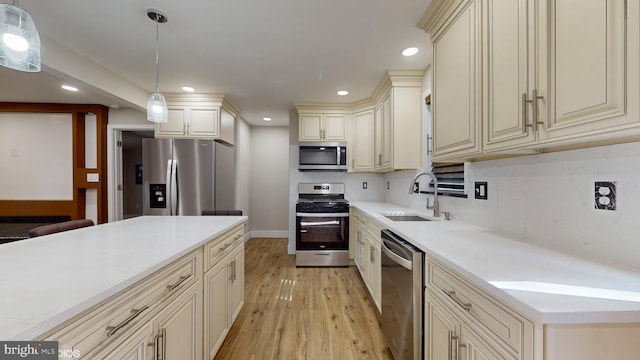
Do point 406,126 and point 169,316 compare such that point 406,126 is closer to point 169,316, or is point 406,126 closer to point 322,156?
point 322,156

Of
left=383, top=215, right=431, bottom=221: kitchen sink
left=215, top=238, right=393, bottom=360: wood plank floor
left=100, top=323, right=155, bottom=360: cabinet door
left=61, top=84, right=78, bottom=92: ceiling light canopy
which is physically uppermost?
left=61, top=84, right=78, bottom=92: ceiling light canopy

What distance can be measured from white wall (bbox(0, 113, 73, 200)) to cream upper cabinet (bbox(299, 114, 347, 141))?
359 centimetres

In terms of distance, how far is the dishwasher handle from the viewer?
4.82 ft

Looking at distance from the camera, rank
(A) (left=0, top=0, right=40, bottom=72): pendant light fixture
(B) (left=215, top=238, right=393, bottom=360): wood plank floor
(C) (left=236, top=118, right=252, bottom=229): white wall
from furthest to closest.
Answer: (C) (left=236, top=118, right=252, bottom=229): white wall < (B) (left=215, top=238, right=393, bottom=360): wood plank floor < (A) (left=0, top=0, right=40, bottom=72): pendant light fixture

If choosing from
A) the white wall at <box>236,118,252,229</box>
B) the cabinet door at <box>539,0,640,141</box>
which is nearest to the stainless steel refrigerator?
the white wall at <box>236,118,252,229</box>

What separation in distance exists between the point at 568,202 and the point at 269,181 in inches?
195

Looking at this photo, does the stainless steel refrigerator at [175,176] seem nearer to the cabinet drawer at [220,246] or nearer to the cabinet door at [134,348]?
the cabinet drawer at [220,246]

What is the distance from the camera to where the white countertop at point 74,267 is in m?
0.65

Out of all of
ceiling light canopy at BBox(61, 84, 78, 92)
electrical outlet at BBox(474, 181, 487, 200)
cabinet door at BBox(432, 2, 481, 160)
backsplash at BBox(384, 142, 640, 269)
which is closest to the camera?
backsplash at BBox(384, 142, 640, 269)

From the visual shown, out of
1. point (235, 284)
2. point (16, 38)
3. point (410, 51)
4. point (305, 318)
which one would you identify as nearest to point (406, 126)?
point (410, 51)

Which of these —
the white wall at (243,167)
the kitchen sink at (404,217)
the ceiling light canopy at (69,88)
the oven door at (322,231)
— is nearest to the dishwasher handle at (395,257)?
the kitchen sink at (404,217)

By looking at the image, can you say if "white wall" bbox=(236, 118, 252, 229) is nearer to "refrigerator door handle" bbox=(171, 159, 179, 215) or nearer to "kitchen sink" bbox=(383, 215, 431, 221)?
"refrigerator door handle" bbox=(171, 159, 179, 215)

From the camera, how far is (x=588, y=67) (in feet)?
2.65

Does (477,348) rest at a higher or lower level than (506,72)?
lower
